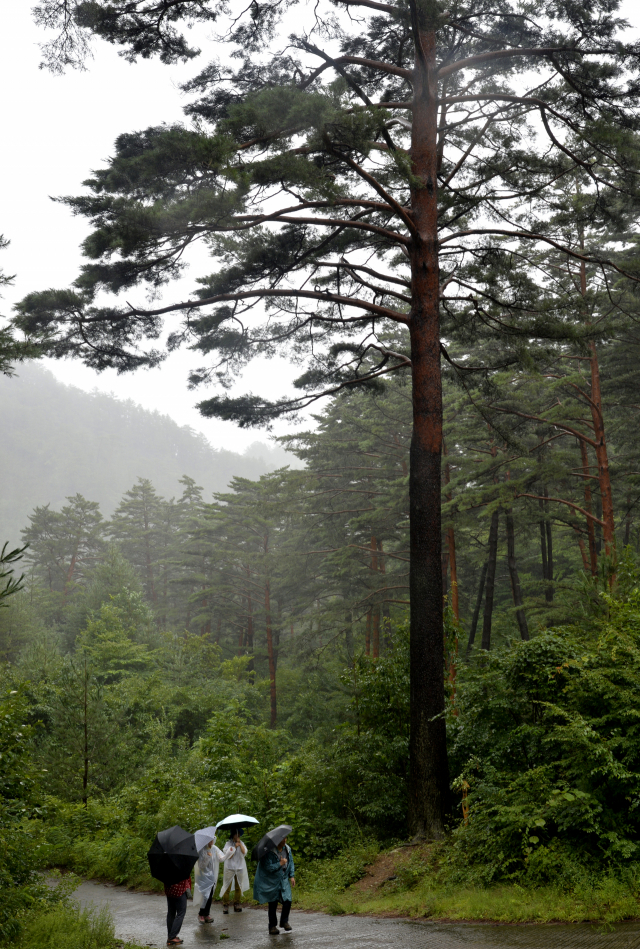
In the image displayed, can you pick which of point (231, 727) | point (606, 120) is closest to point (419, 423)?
point (606, 120)

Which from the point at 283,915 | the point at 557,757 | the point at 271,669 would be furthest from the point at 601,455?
the point at 271,669

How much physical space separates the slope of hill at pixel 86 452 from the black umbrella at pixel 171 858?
12669cm

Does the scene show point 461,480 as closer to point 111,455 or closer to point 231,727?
point 231,727

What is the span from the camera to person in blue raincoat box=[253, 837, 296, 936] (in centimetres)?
698

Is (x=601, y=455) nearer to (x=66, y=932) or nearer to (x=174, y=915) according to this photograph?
(x=174, y=915)

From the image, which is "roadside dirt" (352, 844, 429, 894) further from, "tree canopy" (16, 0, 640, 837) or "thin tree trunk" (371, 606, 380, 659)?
"thin tree trunk" (371, 606, 380, 659)

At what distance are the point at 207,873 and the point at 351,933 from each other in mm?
2619

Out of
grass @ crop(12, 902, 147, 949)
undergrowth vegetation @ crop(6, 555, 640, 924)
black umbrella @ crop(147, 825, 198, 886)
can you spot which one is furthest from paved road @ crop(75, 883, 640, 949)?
black umbrella @ crop(147, 825, 198, 886)

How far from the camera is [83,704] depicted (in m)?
17.0

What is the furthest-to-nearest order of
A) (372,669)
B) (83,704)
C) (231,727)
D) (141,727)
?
(141,727)
(83,704)
(231,727)
(372,669)

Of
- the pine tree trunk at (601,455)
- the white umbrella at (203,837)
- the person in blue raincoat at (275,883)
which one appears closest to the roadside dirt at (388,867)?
the person in blue raincoat at (275,883)

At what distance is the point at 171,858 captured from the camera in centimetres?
693

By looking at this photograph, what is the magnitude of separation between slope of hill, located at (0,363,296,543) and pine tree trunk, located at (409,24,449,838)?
126 metres

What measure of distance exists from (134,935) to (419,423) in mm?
7037
